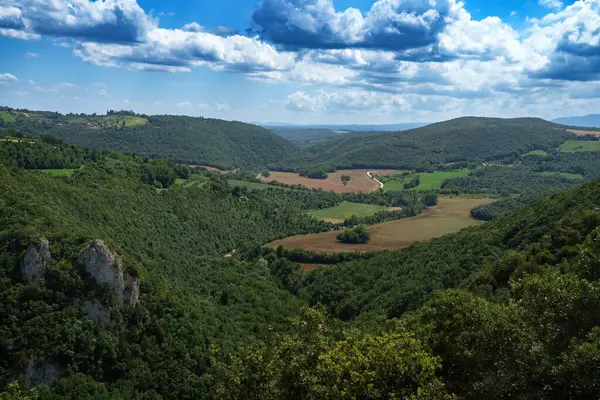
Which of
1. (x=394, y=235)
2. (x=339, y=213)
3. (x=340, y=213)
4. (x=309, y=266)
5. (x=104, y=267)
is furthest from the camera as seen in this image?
(x=339, y=213)

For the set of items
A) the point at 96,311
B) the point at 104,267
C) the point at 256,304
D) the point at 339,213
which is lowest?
the point at 339,213

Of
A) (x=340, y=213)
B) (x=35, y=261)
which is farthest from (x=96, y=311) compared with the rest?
(x=340, y=213)

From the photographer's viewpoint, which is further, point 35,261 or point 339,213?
point 339,213

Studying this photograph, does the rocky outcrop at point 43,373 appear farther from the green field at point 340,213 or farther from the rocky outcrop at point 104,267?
the green field at point 340,213

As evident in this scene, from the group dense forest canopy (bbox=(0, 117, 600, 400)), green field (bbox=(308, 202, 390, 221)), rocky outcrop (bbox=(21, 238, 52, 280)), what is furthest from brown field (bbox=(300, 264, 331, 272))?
rocky outcrop (bbox=(21, 238, 52, 280))

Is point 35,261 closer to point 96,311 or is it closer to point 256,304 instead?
point 96,311

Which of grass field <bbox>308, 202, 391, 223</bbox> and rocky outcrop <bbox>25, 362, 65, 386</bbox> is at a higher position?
rocky outcrop <bbox>25, 362, 65, 386</bbox>

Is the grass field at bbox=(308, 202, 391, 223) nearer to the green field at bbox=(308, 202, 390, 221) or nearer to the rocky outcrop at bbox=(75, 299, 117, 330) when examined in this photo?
the green field at bbox=(308, 202, 390, 221)
